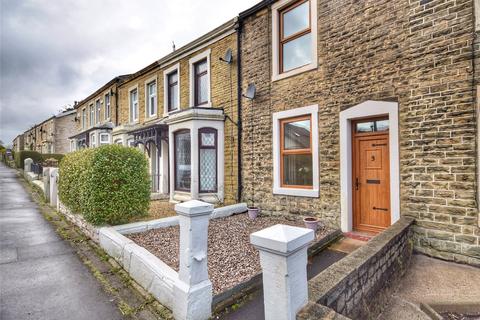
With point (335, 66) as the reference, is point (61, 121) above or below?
above

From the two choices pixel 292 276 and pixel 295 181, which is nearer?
pixel 292 276

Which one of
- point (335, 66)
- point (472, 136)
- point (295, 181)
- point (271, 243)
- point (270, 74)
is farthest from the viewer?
point (270, 74)

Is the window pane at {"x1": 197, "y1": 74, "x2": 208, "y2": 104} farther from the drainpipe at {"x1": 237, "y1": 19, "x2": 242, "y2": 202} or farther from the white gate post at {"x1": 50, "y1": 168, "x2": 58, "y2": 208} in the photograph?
the white gate post at {"x1": 50, "y1": 168, "x2": 58, "y2": 208}

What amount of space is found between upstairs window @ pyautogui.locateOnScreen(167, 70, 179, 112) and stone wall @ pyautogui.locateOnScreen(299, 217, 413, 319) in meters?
9.89

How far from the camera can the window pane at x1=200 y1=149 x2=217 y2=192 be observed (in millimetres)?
9133

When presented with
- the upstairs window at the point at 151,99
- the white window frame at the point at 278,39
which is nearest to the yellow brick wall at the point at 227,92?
the white window frame at the point at 278,39

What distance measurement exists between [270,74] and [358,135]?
10.1ft

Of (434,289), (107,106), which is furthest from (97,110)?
(434,289)

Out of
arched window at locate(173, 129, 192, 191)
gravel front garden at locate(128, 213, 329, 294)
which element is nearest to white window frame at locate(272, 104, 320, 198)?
gravel front garden at locate(128, 213, 329, 294)

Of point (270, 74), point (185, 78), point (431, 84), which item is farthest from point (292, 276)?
point (185, 78)

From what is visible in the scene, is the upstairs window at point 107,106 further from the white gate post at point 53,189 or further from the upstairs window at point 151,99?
the white gate post at point 53,189

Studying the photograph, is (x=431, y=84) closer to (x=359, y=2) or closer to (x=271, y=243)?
(x=359, y=2)

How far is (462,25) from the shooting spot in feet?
14.3

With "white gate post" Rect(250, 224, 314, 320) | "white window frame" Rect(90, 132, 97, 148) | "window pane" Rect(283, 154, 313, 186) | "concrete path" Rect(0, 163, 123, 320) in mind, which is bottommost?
"concrete path" Rect(0, 163, 123, 320)
